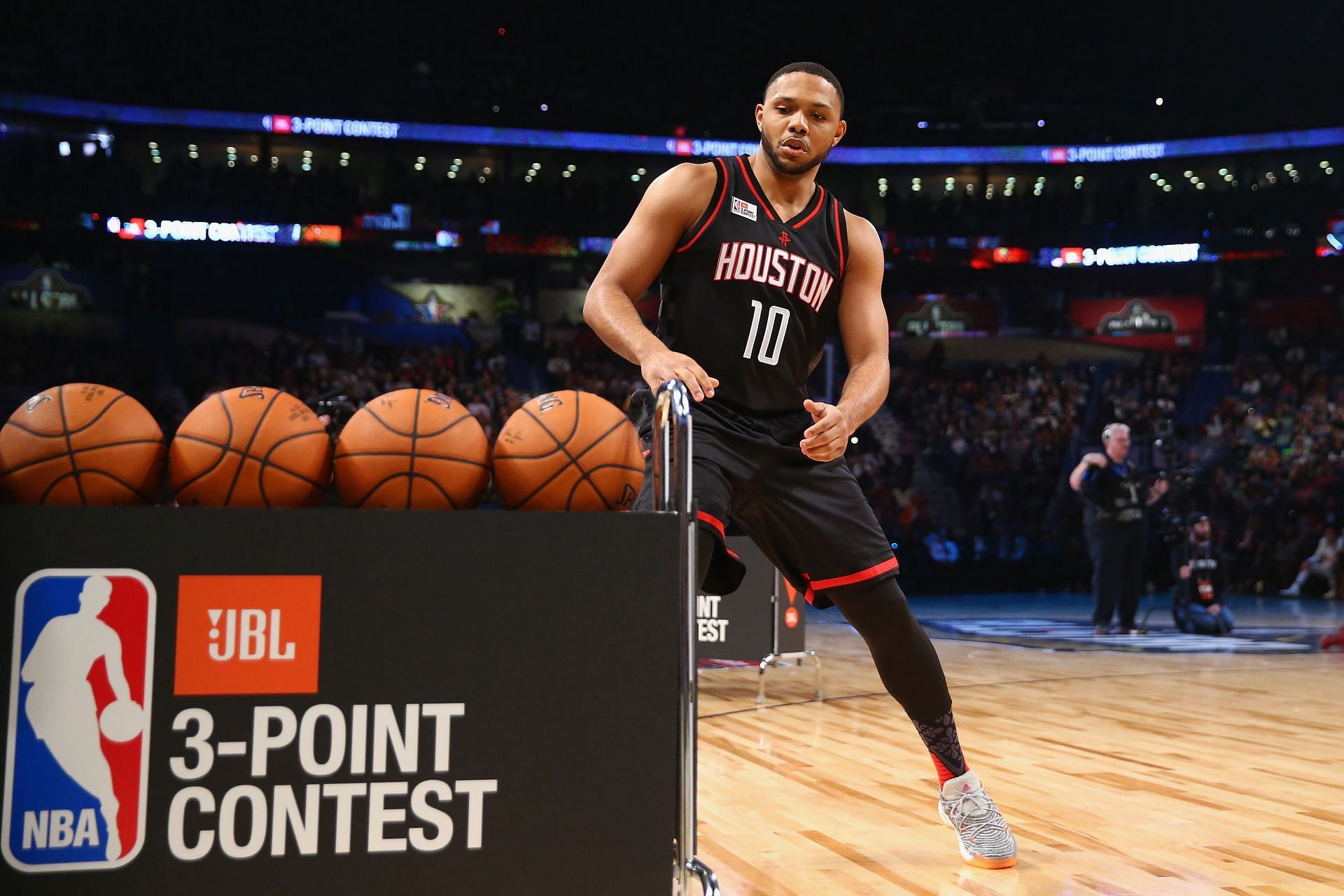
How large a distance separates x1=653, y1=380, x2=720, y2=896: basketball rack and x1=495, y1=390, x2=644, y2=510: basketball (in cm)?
19

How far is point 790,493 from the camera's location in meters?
2.84

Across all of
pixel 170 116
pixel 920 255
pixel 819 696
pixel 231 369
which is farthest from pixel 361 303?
pixel 819 696

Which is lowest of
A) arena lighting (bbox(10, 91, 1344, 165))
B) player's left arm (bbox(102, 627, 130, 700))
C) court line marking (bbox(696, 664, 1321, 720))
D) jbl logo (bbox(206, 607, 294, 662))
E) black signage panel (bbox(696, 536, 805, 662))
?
court line marking (bbox(696, 664, 1321, 720))

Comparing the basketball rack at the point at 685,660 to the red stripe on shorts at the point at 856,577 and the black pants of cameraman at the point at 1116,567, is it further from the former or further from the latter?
the black pants of cameraman at the point at 1116,567

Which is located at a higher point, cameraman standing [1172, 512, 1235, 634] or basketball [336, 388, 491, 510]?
basketball [336, 388, 491, 510]

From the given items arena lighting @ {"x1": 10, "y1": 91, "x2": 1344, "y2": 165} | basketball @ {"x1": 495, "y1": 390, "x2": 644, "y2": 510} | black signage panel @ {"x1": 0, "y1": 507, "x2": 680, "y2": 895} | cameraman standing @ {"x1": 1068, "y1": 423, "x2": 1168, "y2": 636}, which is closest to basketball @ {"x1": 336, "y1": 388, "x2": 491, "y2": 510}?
basketball @ {"x1": 495, "y1": 390, "x2": 644, "y2": 510}

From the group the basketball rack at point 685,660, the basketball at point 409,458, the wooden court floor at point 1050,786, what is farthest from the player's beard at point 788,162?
the wooden court floor at point 1050,786

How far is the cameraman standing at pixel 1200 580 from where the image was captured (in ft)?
35.8

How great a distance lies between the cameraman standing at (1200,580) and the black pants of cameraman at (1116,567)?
69 centimetres

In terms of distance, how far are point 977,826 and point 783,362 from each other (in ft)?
4.42

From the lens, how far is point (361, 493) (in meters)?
2.15

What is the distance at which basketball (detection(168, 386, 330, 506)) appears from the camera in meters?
→ 2.09

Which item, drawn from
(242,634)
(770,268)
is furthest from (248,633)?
(770,268)

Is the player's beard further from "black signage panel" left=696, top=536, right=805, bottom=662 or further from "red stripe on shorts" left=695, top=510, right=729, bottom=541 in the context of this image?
"black signage panel" left=696, top=536, right=805, bottom=662
